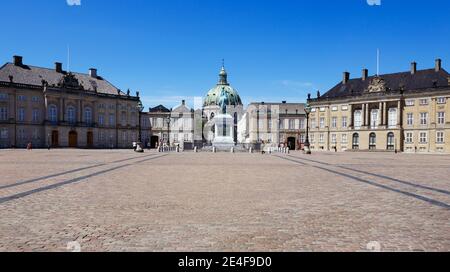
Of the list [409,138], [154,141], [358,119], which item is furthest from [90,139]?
[409,138]

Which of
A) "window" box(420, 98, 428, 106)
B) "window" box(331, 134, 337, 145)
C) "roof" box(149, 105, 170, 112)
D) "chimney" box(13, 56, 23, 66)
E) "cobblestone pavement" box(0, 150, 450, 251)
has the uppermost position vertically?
"chimney" box(13, 56, 23, 66)

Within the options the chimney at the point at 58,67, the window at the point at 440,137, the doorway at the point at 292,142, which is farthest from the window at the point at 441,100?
the chimney at the point at 58,67

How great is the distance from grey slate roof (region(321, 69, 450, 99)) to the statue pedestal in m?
27.1

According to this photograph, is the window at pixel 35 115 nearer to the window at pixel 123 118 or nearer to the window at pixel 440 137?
the window at pixel 123 118

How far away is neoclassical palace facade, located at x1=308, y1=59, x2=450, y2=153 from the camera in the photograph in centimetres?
5431

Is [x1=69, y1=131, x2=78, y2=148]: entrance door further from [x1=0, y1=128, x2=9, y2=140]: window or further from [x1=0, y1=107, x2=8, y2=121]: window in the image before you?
[x1=0, y1=107, x2=8, y2=121]: window

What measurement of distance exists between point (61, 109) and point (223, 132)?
33.9m

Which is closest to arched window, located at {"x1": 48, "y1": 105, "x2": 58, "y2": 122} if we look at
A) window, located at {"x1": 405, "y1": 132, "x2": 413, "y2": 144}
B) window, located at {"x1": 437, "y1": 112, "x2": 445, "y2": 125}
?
window, located at {"x1": 405, "y1": 132, "x2": 413, "y2": 144}

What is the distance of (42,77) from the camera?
→ 6456 cm

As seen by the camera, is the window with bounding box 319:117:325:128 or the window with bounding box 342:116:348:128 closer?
the window with bounding box 342:116:348:128

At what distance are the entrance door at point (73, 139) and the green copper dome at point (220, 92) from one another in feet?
199

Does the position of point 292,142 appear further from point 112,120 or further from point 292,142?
point 112,120

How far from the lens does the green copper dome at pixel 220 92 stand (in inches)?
4736
